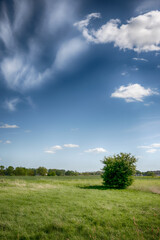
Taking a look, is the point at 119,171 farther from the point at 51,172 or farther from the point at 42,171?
the point at 42,171

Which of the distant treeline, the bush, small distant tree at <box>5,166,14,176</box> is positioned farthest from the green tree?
the bush

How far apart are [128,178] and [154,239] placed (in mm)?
22715

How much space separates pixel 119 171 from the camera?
28.6m

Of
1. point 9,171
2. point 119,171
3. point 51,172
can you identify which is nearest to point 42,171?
point 51,172

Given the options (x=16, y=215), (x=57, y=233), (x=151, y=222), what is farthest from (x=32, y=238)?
(x=151, y=222)

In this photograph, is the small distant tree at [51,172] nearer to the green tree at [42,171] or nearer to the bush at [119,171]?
the green tree at [42,171]

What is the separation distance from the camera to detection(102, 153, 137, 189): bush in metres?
28.2

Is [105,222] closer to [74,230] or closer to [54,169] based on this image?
[74,230]

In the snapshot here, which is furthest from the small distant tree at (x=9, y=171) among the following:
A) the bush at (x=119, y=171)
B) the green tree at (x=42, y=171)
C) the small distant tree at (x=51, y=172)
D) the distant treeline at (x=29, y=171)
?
the bush at (x=119, y=171)

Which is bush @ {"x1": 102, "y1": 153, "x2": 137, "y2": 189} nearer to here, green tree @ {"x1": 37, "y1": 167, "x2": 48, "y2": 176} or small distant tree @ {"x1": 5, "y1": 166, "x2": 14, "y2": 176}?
small distant tree @ {"x1": 5, "y1": 166, "x2": 14, "y2": 176}

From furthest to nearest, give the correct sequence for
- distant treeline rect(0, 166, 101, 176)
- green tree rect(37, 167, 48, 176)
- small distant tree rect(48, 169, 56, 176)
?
green tree rect(37, 167, 48, 176), small distant tree rect(48, 169, 56, 176), distant treeline rect(0, 166, 101, 176)

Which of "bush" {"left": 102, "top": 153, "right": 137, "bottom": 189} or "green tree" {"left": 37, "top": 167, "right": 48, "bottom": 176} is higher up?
"bush" {"left": 102, "top": 153, "right": 137, "bottom": 189}

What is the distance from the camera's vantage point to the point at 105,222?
28.4 ft

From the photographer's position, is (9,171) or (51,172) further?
(51,172)
